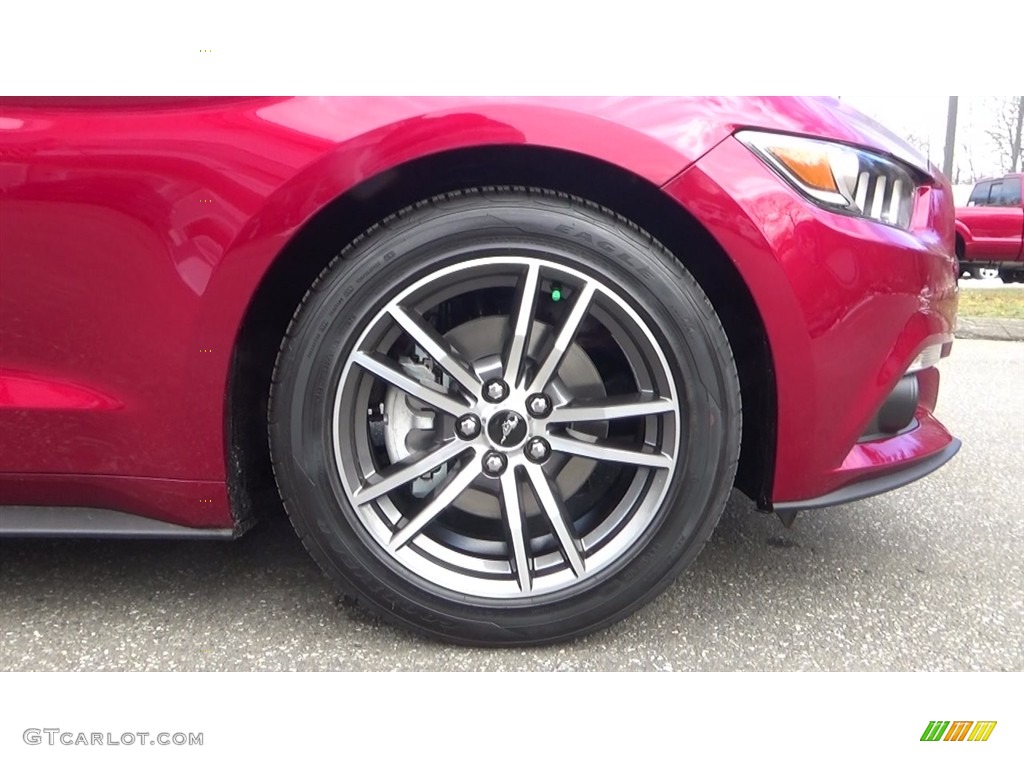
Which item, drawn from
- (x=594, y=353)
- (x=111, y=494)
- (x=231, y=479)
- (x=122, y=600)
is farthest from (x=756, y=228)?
(x=122, y=600)

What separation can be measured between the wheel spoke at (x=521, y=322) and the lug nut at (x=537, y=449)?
0.13 m

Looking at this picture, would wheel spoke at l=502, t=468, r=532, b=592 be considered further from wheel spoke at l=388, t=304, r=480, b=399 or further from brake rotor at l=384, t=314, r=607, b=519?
wheel spoke at l=388, t=304, r=480, b=399

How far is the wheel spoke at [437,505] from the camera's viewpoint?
1578 mm

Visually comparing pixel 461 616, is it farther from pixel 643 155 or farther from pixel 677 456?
pixel 643 155

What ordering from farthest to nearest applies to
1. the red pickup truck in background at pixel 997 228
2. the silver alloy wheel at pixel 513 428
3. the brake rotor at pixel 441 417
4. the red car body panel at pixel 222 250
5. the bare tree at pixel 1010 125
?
the red pickup truck in background at pixel 997 228
the bare tree at pixel 1010 125
the brake rotor at pixel 441 417
the silver alloy wheel at pixel 513 428
the red car body panel at pixel 222 250

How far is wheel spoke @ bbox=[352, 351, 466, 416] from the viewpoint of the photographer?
1.53 meters

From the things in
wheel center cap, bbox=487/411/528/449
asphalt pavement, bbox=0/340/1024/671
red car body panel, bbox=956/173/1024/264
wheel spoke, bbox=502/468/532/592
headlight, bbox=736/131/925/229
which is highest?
headlight, bbox=736/131/925/229

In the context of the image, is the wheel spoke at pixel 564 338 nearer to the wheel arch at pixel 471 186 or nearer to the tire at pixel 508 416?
the tire at pixel 508 416

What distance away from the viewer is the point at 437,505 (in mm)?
1581

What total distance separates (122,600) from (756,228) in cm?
169

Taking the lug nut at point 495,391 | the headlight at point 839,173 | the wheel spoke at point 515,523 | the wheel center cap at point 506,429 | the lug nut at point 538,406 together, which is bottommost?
the wheel spoke at point 515,523

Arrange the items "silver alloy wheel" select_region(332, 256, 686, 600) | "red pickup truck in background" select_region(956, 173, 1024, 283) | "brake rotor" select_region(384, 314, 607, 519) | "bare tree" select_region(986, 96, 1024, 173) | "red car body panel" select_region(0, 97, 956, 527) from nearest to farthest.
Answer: "red car body panel" select_region(0, 97, 956, 527)
"silver alloy wheel" select_region(332, 256, 686, 600)
"brake rotor" select_region(384, 314, 607, 519)
"bare tree" select_region(986, 96, 1024, 173)
"red pickup truck in background" select_region(956, 173, 1024, 283)

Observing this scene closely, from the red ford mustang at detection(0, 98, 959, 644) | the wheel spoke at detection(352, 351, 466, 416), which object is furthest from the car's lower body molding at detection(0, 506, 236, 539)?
the wheel spoke at detection(352, 351, 466, 416)

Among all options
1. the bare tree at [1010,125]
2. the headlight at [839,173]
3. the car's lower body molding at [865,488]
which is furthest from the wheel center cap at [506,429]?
the bare tree at [1010,125]
